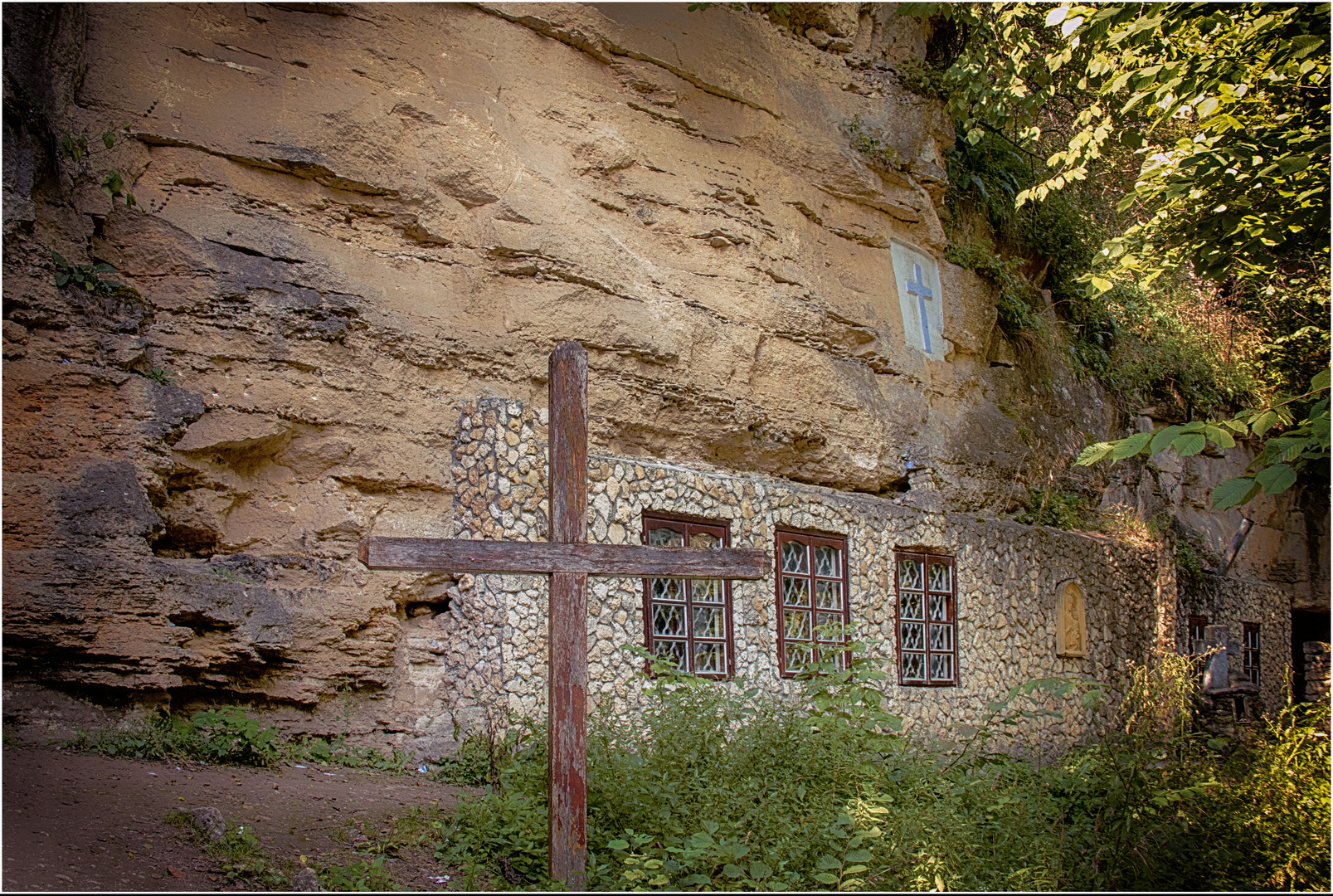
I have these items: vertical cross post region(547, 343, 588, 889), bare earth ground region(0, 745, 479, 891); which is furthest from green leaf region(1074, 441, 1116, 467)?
bare earth ground region(0, 745, 479, 891)

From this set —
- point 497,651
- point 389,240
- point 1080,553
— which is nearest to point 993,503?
point 1080,553

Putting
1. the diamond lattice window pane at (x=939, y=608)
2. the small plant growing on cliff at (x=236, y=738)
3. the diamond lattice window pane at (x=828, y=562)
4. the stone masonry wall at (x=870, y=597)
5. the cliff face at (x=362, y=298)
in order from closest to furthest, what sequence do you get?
the small plant growing on cliff at (x=236, y=738), the cliff face at (x=362, y=298), the stone masonry wall at (x=870, y=597), the diamond lattice window pane at (x=828, y=562), the diamond lattice window pane at (x=939, y=608)

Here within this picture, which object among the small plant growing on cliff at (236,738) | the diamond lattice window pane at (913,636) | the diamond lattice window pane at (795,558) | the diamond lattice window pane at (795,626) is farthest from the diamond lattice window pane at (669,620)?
the small plant growing on cliff at (236,738)

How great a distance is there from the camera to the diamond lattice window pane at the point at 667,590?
31.0ft

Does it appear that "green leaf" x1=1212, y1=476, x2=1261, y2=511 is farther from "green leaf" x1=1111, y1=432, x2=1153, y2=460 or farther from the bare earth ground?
the bare earth ground

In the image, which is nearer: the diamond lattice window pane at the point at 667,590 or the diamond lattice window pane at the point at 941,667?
the diamond lattice window pane at the point at 667,590

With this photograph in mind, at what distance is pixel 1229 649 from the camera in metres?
14.9

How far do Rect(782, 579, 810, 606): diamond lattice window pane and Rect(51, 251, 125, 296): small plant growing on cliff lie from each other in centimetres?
680

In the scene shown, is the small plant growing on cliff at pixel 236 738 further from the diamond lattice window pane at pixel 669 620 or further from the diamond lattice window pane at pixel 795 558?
the diamond lattice window pane at pixel 795 558

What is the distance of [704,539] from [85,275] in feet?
19.4

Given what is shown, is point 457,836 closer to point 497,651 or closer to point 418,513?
point 497,651

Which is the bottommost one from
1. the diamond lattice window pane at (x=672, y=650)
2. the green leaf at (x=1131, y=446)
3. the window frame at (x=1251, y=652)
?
the window frame at (x=1251, y=652)

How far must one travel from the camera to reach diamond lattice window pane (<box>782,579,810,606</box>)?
10461 millimetres

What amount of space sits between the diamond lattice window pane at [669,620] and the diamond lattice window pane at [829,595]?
187cm
